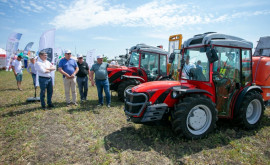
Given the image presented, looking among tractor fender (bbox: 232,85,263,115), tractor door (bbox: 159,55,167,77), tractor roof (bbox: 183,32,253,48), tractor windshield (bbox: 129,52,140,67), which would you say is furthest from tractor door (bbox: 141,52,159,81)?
tractor fender (bbox: 232,85,263,115)

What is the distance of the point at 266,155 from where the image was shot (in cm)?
314

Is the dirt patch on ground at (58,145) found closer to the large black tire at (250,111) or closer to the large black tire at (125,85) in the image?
the large black tire at (125,85)

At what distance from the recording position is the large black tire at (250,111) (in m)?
3.94

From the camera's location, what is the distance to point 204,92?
3594 mm

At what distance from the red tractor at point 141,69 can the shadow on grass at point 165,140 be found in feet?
9.53

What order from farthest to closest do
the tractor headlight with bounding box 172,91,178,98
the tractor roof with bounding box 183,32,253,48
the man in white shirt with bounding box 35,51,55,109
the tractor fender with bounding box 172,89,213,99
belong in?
the man in white shirt with bounding box 35,51,55,109 → the tractor roof with bounding box 183,32,253,48 → the tractor headlight with bounding box 172,91,178,98 → the tractor fender with bounding box 172,89,213,99

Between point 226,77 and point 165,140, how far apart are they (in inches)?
79.2

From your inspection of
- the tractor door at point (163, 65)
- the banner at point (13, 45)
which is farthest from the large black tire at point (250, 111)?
the banner at point (13, 45)

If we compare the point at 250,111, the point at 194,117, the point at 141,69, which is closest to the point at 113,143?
the point at 194,117

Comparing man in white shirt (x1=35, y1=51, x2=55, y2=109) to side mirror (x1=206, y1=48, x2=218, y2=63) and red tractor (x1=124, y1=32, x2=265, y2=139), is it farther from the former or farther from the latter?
side mirror (x1=206, y1=48, x2=218, y2=63)

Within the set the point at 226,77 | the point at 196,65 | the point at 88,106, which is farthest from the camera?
the point at 88,106

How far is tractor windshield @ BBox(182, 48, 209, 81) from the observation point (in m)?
3.72

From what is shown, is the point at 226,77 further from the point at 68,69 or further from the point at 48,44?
the point at 48,44

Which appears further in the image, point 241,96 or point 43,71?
point 43,71
